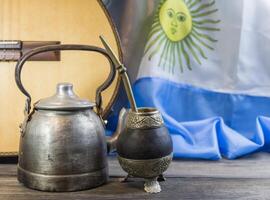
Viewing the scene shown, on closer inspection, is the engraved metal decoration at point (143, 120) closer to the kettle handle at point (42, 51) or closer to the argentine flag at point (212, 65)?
the kettle handle at point (42, 51)

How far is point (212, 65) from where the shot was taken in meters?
1.05

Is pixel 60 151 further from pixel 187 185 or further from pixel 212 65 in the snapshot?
pixel 212 65

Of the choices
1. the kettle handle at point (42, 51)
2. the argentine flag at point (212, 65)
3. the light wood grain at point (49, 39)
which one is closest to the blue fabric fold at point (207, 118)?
the argentine flag at point (212, 65)

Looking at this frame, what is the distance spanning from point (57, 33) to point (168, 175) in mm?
424

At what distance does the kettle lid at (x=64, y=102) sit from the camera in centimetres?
68

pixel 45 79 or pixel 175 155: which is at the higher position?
pixel 45 79

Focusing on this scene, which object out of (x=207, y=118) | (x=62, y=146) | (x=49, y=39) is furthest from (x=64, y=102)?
(x=207, y=118)

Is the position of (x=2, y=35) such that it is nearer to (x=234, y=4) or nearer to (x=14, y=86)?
(x=14, y=86)

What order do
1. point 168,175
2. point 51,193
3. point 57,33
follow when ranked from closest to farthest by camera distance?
point 51,193 < point 168,175 < point 57,33

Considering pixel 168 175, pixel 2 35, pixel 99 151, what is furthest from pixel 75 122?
pixel 2 35

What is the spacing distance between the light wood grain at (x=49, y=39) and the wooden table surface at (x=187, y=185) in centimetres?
14

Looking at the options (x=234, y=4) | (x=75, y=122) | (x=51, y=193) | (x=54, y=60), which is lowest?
(x=51, y=193)

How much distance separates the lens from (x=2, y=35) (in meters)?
0.88

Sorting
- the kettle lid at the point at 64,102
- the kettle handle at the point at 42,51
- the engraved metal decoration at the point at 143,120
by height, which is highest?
the kettle handle at the point at 42,51
